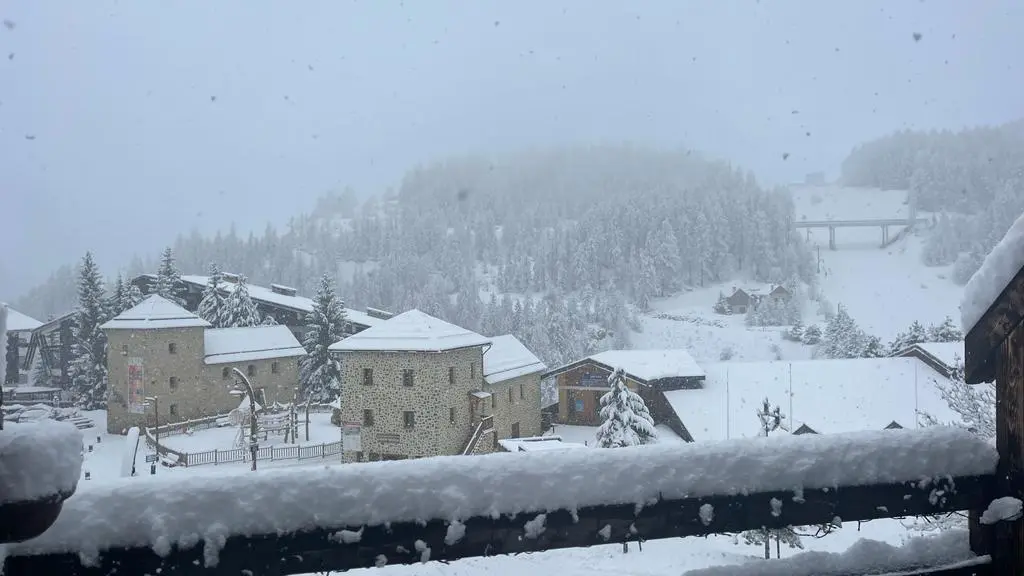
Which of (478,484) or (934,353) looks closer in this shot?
(478,484)

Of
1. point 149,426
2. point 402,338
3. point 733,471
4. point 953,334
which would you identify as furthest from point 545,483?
point 953,334

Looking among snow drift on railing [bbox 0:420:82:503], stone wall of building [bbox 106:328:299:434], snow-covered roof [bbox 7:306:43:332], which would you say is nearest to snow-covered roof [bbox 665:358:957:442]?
snow-covered roof [bbox 7:306:43:332]

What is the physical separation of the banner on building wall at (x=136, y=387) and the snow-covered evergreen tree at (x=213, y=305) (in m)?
7.80

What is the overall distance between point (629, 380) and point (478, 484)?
70.8 ft

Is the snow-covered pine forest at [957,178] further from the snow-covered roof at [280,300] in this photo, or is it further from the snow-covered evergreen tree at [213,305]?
the snow-covered evergreen tree at [213,305]

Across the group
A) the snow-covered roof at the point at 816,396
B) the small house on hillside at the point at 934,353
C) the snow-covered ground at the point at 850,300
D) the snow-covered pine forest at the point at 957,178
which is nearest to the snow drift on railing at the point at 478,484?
the snow-covered roof at the point at 816,396

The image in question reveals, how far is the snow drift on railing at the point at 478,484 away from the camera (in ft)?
3.92

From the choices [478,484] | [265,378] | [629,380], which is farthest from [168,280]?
[478,484]

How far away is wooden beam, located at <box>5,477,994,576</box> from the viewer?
1.19 meters

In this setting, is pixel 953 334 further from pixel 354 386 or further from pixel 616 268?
pixel 616 268

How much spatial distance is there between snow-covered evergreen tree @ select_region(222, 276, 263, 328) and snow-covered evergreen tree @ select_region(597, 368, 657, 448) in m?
20.0

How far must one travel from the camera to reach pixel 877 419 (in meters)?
17.6

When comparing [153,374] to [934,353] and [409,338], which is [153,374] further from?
[934,353]

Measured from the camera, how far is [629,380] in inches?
885
